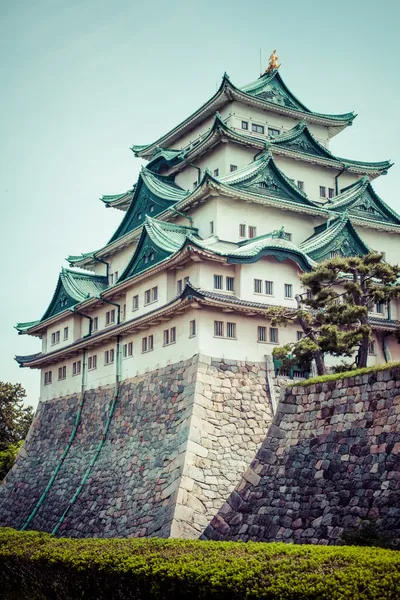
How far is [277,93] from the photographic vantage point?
4225 cm

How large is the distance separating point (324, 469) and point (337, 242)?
1654 centimetres

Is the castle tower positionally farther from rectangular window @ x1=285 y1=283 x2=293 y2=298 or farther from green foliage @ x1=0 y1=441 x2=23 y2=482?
green foliage @ x1=0 y1=441 x2=23 y2=482

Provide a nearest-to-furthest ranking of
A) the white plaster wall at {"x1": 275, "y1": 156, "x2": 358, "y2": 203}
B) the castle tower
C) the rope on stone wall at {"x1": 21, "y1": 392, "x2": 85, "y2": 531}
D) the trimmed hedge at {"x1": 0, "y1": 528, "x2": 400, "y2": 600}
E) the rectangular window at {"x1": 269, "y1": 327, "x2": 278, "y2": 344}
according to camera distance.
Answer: the trimmed hedge at {"x1": 0, "y1": 528, "x2": 400, "y2": 600}
the castle tower
the rectangular window at {"x1": 269, "y1": 327, "x2": 278, "y2": 344}
the rope on stone wall at {"x1": 21, "y1": 392, "x2": 85, "y2": 531}
the white plaster wall at {"x1": 275, "y1": 156, "x2": 358, "y2": 203}

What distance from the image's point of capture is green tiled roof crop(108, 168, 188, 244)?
37.2 meters

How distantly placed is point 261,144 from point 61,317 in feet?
47.5

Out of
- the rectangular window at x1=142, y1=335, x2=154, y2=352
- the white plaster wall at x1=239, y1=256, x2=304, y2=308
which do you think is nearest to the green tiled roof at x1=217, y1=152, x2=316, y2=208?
the white plaster wall at x1=239, y1=256, x2=304, y2=308

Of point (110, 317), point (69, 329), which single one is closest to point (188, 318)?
point (110, 317)

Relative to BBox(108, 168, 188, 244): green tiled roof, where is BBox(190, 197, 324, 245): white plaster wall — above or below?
below

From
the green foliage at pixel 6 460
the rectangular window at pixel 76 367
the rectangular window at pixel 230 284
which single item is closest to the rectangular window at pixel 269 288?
the rectangular window at pixel 230 284

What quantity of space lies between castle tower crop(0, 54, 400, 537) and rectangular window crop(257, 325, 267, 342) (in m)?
0.06

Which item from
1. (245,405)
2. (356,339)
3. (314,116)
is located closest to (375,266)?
(356,339)

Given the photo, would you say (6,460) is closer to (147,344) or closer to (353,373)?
(147,344)

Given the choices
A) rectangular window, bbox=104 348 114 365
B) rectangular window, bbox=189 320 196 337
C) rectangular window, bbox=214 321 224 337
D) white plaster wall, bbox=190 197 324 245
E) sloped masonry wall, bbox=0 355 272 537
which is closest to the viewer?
sloped masonry wall, bbox=0 355 272 537

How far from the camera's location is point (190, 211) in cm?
3525
